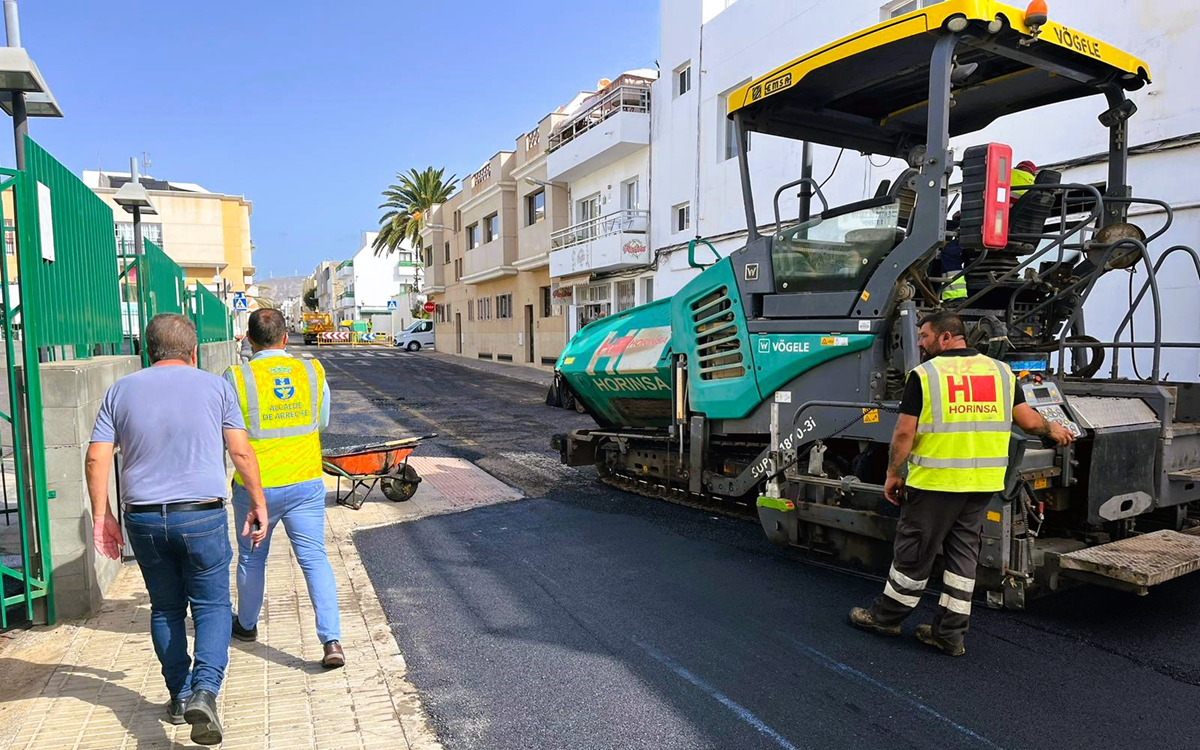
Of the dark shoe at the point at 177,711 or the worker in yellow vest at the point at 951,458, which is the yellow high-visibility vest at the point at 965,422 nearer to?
the worker in yellow vest at the point at 951,458

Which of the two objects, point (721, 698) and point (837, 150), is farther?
point (837, 150)

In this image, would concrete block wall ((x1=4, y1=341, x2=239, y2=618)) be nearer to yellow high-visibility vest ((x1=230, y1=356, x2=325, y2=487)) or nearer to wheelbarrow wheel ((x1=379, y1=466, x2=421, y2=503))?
yellow high-visibility vest ((x1=230, y1=356, x2=325, y2=487))

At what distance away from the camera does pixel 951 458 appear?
12.9 ft

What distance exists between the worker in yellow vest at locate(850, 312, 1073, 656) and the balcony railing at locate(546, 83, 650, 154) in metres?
18.4

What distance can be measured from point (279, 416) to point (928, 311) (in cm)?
392

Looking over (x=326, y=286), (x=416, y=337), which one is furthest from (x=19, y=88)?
(x=326, y=286)

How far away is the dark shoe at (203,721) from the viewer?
3.03m

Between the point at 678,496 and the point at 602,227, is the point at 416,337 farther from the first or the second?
the point at 678,496

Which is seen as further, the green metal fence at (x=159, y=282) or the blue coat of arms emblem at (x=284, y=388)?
the green metal fence at (x=159, y=282)

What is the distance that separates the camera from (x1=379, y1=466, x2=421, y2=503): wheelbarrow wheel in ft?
25.1

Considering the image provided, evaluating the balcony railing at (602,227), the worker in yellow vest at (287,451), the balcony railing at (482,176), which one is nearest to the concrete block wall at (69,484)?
the worker in yellow vest at (287,451)

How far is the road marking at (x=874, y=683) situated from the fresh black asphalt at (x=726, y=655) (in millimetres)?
10

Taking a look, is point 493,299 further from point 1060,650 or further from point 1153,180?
point 1060,650

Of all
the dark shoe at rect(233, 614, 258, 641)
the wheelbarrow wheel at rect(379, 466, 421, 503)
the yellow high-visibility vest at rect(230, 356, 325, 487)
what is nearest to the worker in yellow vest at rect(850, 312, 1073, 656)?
the yellow high-visibility vest at rect(230, 356, 325, 487)
